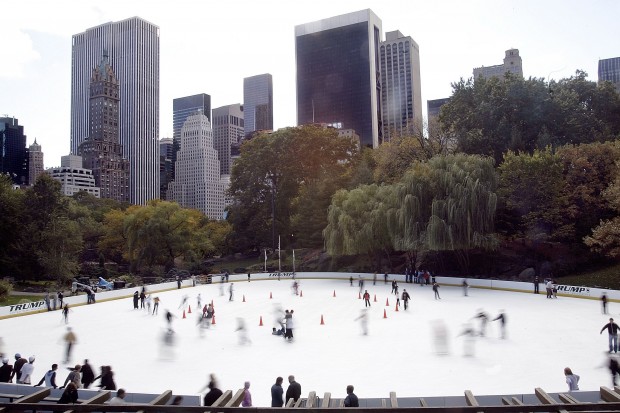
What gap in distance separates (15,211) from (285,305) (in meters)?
38.3

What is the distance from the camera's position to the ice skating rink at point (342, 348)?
43.3 ft

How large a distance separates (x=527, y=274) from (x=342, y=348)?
83.5 feet

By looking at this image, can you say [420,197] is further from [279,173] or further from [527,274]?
[279,173]

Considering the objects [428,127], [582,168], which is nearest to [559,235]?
[582,168]

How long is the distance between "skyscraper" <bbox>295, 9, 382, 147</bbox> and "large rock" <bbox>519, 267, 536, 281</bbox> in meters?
133

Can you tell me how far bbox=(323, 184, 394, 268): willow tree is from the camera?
44.3 m

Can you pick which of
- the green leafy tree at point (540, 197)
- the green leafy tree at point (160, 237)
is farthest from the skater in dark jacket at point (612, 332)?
the green leafy tree at point (160, 237)

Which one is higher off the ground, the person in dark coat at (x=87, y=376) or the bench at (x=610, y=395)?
the bench at (x=610, y=395)

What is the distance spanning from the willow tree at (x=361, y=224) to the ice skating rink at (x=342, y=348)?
15487 millimetres

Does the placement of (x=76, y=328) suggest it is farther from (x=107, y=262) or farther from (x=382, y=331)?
(x=107, y=262)

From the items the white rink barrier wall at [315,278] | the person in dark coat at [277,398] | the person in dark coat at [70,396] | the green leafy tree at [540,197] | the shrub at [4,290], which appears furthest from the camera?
the shrub at [4,290]

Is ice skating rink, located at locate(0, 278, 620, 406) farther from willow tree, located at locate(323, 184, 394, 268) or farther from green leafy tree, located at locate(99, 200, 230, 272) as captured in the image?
green leafy tree, located at locate(99, 200, 230, 272)

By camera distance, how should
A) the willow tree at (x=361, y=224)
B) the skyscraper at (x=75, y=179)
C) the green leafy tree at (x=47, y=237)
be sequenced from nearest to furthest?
the willow tree at (x=361, y=224), the green leafy tree at (x=47, y=237), the skyscraper at (x=75, y=179)

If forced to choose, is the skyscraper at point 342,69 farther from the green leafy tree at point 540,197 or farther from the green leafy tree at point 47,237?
the green leafy tree at point 540,197
